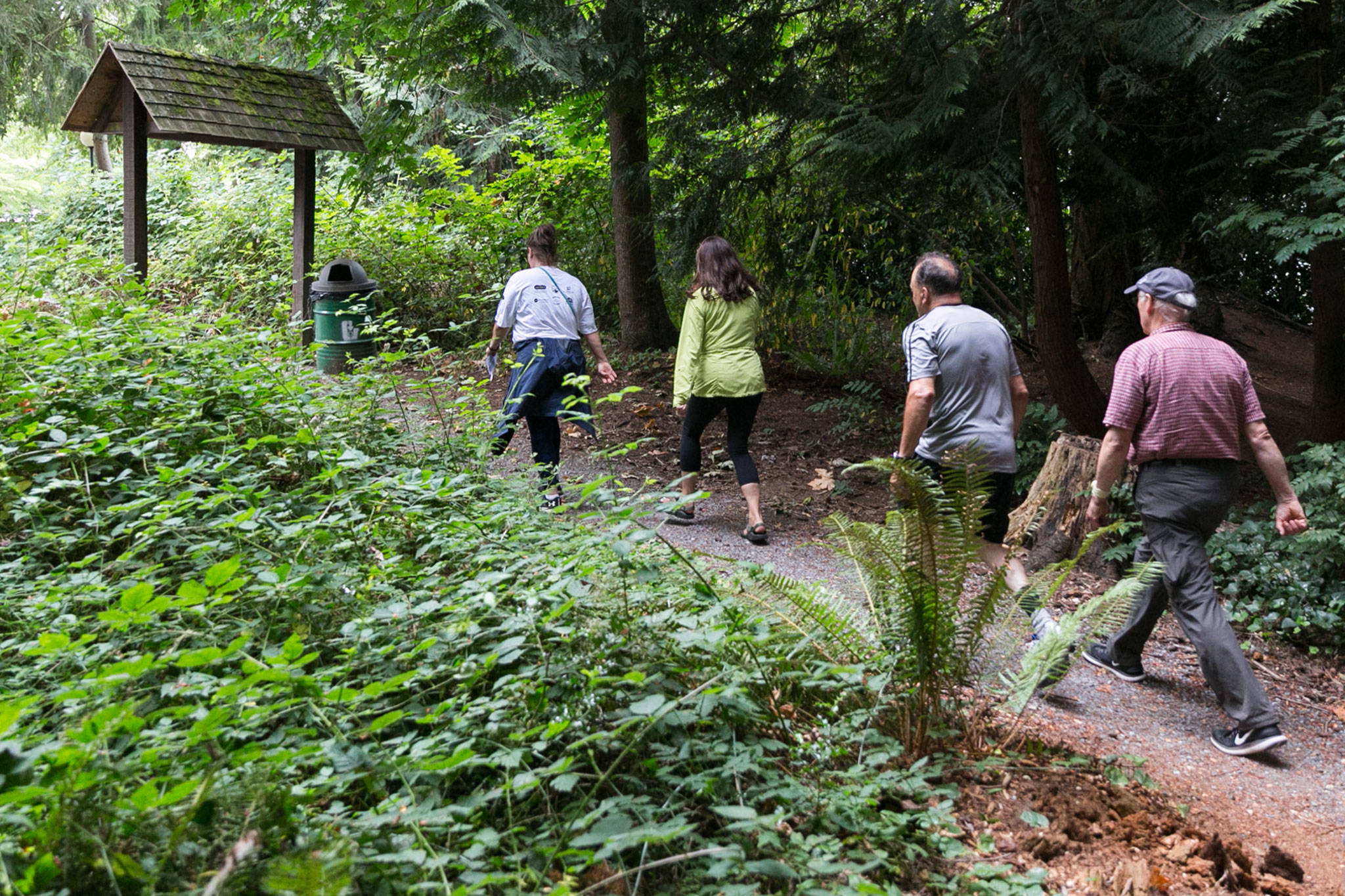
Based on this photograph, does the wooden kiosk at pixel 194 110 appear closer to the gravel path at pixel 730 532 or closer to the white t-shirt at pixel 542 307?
the white t-shirt at pixel 542 307

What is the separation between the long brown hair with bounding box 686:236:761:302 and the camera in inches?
265

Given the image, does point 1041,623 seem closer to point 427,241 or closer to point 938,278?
point 938,278

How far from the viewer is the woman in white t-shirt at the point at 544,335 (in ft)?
22.2

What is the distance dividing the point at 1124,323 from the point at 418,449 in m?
8.83

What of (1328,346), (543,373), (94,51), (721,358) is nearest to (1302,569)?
(1328,346)

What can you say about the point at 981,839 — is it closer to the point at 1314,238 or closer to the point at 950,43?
the point at 1314,238

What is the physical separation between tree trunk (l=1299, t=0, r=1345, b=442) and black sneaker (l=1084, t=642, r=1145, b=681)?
407cm

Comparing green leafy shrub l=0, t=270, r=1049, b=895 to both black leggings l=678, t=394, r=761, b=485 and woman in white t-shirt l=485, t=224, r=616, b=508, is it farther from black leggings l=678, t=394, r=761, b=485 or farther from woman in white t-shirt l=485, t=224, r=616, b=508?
black leggings l=678, t=394, r=761, b=485

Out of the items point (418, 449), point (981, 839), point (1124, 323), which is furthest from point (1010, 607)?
point (1124, 323)

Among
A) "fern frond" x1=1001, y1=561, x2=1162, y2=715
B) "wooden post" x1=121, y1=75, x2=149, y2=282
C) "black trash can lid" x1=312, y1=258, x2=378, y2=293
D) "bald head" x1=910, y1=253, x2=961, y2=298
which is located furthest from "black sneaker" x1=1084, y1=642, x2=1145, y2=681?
"wooden post" x1=121, y1=75, x2=149, y2=282

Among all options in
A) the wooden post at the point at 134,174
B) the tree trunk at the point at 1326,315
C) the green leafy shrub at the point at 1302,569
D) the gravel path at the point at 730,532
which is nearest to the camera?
the green leafy shrub at the point at 1302,569

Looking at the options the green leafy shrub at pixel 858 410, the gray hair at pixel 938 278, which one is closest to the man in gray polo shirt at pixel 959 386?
the gray hair at pixel 938 278

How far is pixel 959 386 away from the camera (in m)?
5.05

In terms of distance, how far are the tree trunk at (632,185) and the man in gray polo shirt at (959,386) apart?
13.3 ft
